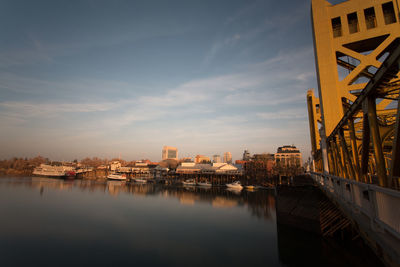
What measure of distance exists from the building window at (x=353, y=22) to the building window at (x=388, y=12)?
133cm

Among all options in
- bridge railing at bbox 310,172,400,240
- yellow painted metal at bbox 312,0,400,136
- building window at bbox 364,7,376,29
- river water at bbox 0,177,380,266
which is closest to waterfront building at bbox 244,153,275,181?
river water at bbox 0,177,380,266

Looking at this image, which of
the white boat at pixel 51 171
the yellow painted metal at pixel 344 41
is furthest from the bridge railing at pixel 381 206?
the white boat at pixel 51 171

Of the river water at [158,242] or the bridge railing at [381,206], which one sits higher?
the bridge railing at [381,206]

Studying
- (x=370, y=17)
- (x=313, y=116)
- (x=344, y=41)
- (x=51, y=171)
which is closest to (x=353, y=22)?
(x=370, y=17)

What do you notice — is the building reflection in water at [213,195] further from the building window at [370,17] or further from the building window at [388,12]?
the building window at [388,12]

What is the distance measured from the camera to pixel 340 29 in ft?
41.0

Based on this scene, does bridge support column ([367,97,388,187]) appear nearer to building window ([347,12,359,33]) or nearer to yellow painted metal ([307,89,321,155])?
building window ([347,12,359,33])

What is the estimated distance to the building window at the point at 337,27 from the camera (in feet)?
40.9

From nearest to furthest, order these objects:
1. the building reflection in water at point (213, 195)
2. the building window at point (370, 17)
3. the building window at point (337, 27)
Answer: the building window at point (370, 17) < the building window at point (337, 27) < the building reflection in water at point (213, 195)

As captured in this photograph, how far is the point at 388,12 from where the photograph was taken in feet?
37.4

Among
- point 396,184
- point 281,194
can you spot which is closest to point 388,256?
point 396,184

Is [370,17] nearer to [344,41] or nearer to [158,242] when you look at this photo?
[344,41]

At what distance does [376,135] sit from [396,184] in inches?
38.1

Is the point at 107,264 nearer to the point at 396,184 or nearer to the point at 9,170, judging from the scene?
the point at 396,184
